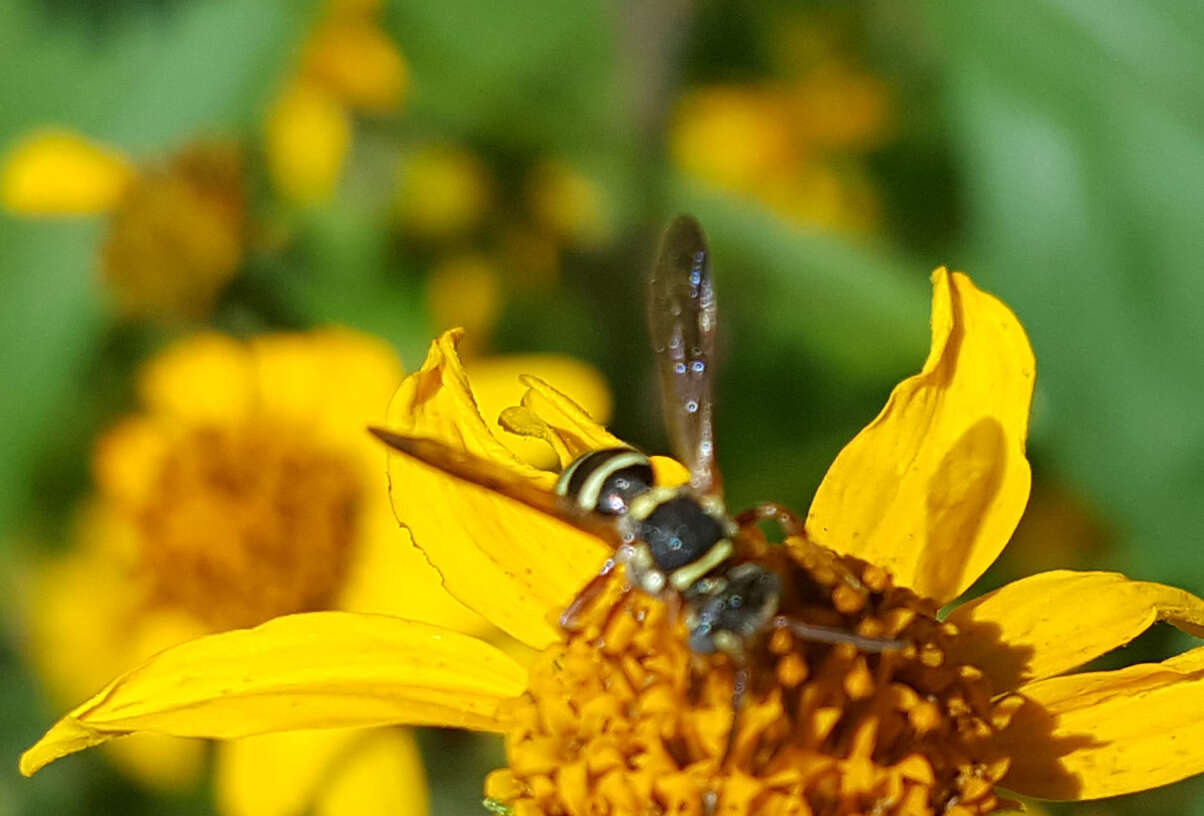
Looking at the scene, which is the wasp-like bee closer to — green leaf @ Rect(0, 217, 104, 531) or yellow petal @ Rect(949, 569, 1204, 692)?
yellow petal @ Rect(949, 569, 1204, 692)

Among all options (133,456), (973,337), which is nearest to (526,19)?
(133,456)

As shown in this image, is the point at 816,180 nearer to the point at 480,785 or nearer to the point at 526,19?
the point at 526,19

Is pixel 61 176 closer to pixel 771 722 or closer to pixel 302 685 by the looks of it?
pixel 302 685

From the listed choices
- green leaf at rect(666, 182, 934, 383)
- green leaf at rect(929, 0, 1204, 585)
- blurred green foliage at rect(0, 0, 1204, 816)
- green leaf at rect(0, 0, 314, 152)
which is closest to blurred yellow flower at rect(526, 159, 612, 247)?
blurred green foliage at rect(0, 0, 1204, 816)

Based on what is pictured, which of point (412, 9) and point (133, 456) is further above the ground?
point (412, 9)

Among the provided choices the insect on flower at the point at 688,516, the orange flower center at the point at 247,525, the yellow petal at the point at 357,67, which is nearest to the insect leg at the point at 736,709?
the insect on flower at the point at 688,516

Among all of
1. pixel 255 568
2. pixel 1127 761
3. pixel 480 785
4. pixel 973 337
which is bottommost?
pixel 480 785

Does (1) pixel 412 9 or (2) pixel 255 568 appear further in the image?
(1) pixel 412 9
